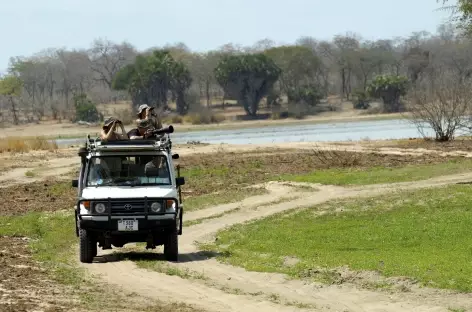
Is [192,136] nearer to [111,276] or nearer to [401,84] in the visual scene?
[401,84]

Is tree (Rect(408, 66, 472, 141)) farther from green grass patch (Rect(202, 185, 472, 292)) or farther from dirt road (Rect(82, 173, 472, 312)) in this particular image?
dirt road (Rect(82, 173, 472, 312))

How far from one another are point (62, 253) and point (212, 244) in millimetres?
3226

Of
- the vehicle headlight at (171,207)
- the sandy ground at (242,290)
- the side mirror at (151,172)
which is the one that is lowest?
the sandy ground at (242,290)

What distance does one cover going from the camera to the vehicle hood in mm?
17844

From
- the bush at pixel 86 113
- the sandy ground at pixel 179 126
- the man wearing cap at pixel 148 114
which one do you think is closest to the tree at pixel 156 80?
the bush at pixel 86 113

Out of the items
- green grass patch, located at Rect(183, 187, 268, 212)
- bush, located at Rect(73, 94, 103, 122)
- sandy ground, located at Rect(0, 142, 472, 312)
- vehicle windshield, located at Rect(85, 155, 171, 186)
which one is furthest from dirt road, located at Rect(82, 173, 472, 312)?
bush, located at Rect(73, 94, 103, 122)

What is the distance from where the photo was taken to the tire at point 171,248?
18172 millimetres

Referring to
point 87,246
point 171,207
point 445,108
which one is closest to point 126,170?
point 171,207

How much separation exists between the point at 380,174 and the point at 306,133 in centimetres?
4382

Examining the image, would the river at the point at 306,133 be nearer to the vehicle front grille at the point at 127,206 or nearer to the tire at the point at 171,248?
the tire at the point at 171,248

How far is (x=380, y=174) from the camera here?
123 feet

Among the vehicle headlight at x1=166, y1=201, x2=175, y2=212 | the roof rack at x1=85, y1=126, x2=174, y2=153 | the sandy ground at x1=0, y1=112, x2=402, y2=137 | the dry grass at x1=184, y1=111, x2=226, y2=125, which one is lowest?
the sandy ground at x1=0, y1=112, x2=402, y2=137

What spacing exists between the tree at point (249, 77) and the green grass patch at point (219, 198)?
7322 centimetres

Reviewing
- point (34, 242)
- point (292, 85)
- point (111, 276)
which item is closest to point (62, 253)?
point (34, 242)
